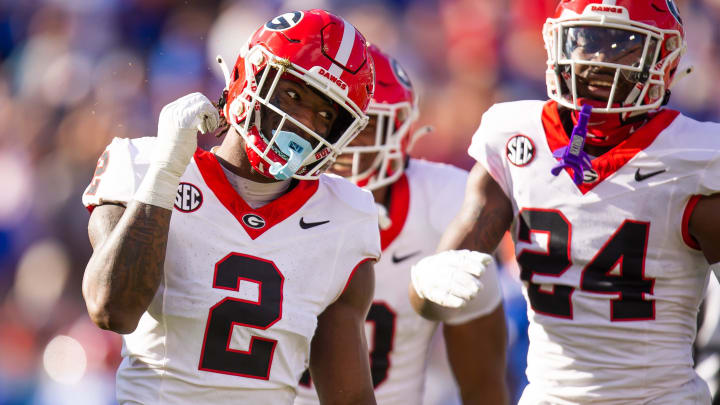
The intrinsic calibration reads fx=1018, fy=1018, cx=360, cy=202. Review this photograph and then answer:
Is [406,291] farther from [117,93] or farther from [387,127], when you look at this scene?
[117,93]

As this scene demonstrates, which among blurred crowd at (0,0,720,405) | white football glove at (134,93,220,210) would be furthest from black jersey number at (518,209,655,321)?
blurred crowd at (0,0,720,405)

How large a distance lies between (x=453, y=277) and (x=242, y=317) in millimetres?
569

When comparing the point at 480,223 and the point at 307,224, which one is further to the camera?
the point at 480,223

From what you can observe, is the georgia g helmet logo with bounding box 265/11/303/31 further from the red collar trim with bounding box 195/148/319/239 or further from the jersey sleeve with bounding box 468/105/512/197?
the jersey sleeve with bounding box 468/105/512/197

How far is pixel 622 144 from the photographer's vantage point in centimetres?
297

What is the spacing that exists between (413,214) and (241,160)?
4.32ft

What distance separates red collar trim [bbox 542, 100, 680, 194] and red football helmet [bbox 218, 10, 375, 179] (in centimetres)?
63

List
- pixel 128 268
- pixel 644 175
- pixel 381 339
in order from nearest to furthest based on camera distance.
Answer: pixel 128 268
pixel 644 175
pixel 381 339

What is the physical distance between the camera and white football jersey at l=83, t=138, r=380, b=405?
2.46 m

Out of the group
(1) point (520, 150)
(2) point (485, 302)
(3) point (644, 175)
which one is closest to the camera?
(3) point (644, 175)

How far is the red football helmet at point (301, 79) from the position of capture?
2.56 meters

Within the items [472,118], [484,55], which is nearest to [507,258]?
[472,118]

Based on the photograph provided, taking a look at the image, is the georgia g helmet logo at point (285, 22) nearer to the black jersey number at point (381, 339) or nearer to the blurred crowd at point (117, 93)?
the black jersey number at point (381, 339)

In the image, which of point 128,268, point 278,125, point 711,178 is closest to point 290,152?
point 278,125
